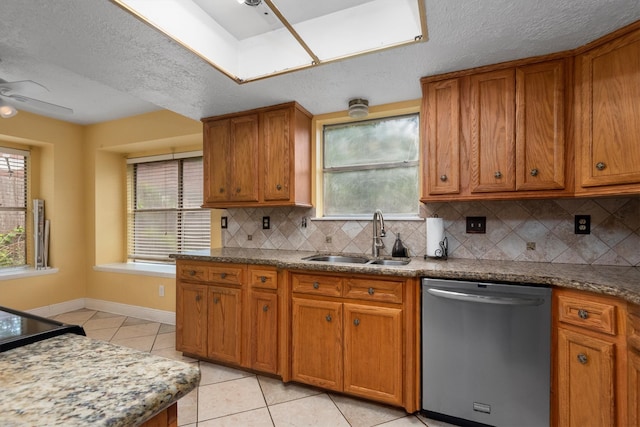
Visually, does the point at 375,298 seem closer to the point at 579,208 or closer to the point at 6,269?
the point at 579,208

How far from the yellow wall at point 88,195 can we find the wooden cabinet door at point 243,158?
0.75m

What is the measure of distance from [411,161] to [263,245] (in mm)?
1658

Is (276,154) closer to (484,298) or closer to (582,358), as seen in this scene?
(484,298)

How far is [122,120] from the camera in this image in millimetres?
3875

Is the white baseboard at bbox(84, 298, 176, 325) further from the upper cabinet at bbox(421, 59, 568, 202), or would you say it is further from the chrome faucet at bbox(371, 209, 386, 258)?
the upper cabinet at bbox(421, 59, 568, 202)

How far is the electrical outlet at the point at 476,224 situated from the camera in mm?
2293

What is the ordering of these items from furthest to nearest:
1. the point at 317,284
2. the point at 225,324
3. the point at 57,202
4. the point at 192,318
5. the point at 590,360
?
the point at 57,202, the point at 192,318, the point at 225,324, the point at 317,284, the point at 590,360

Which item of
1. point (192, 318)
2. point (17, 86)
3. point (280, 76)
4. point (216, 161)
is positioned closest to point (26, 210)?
point (17, 86)

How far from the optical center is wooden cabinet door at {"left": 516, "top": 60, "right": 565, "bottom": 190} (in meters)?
1.88

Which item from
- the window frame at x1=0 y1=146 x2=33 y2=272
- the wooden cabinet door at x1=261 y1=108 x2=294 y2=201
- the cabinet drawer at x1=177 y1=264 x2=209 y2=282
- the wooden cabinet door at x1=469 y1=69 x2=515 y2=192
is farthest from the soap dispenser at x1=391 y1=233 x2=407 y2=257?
the window frame at x1=0 y1=146 x2=33 y2=272

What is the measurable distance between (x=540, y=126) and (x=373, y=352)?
5.90 feet

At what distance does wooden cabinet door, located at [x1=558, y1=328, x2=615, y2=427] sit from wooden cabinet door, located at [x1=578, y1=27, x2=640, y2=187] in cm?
90

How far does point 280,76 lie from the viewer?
7.04 ft

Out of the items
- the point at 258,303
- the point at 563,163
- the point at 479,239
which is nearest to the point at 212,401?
the point at 258,303
